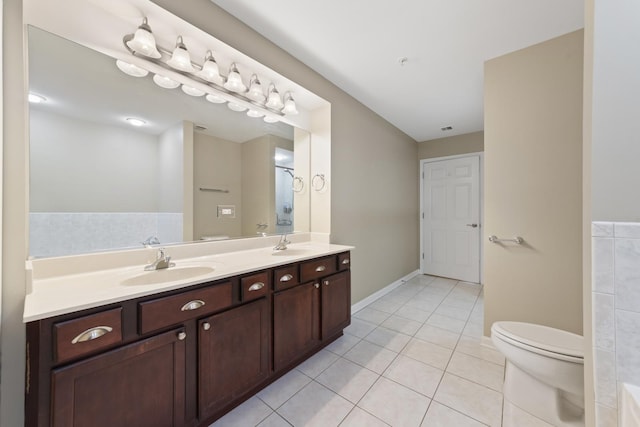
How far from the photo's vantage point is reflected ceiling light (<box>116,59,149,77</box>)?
133 centimetres

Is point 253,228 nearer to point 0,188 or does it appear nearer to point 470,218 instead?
point 0,188

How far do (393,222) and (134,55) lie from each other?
326cm

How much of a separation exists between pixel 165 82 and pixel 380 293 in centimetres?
314

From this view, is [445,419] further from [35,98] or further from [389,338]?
[35,98]

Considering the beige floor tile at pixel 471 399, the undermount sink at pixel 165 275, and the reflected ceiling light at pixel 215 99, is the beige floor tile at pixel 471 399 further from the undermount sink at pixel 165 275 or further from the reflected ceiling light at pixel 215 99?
the reflected ceiling light at pixel 215 99

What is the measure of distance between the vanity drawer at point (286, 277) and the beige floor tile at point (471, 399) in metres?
1.15

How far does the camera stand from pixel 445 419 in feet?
4.26

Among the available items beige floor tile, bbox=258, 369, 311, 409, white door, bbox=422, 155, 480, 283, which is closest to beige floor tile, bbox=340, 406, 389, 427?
beige floor tile, bbox=258, 369, 311, 409

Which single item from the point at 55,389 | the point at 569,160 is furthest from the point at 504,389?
the point at 55,389

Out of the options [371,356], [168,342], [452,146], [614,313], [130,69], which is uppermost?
[452,146]

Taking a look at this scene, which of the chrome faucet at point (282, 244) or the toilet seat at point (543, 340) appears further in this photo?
the chrome faucet at point (282, 244)

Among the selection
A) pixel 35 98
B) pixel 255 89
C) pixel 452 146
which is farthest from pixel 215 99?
pixel 452 146

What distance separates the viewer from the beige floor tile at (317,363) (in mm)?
1688

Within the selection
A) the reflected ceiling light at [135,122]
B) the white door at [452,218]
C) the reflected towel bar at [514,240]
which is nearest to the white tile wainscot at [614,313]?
the reflected towel bar at [514,240]
